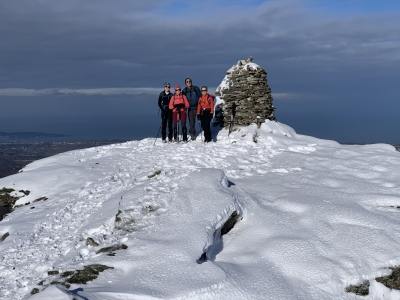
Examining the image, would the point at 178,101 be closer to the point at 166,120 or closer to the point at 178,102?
the point at 178,102

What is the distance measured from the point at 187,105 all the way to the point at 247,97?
14.6 feet

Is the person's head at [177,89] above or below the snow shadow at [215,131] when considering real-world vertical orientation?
above

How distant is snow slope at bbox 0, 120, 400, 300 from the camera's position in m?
7.21

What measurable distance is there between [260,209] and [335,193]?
3.06m

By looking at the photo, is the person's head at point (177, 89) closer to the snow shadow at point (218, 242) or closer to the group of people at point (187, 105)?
the group of people at point (187, 105)

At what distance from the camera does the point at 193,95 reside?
66.9ft

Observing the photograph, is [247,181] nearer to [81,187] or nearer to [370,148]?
[81,187]

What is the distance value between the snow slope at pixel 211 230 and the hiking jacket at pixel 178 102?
14.6 ft

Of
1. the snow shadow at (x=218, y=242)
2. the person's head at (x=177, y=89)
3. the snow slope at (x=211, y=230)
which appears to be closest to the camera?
the snow slope at (x=211, y=230)

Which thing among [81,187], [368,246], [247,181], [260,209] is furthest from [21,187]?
[368,246]

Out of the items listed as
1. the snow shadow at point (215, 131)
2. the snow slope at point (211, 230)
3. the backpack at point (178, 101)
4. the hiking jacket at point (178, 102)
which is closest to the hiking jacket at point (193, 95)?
the hiking jacket at point (178, 102)

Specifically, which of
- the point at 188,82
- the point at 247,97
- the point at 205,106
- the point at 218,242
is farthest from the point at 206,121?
the point at 218,242

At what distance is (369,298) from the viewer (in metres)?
7.51

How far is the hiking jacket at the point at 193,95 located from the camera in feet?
66.8
